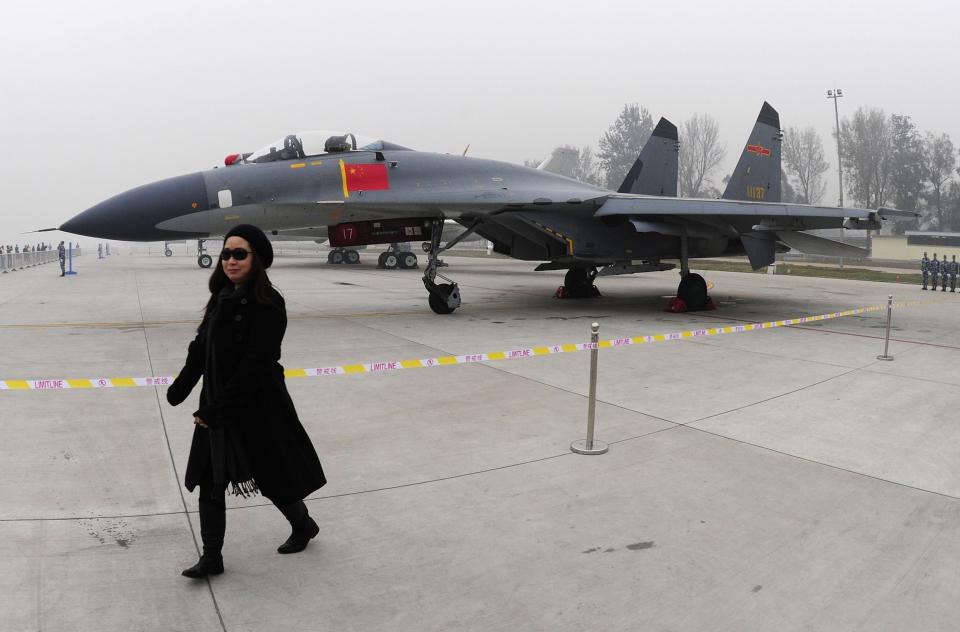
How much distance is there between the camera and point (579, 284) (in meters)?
15.0

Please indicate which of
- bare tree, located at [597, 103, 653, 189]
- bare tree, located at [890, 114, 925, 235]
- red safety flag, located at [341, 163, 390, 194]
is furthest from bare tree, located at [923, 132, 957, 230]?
red safety flag, located at [341, 163, 390, 194]

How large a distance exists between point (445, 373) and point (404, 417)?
1.74m

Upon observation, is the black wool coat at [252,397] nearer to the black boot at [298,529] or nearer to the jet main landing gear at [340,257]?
the black boot at [298,529]

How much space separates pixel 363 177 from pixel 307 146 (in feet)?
3.19

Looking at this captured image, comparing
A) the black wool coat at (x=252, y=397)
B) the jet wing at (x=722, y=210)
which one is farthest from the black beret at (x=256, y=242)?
the jet wing at (x=722, y=210)

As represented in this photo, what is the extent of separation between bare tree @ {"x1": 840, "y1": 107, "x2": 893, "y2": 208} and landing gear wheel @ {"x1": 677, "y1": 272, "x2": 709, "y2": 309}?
203 feet

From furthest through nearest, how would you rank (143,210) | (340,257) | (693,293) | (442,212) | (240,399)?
(340,257) < (693,293) < (442,212) < (143,210) < (240,399)

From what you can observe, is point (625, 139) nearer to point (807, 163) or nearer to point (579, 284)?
point (807, 163)

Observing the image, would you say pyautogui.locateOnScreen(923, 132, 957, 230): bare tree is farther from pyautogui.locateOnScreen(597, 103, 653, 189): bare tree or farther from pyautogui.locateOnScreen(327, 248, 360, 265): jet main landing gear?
pyautogui.locateOnScreen(327, 248, 360, 265): jet main landing gear

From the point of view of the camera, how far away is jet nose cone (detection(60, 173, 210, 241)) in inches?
333

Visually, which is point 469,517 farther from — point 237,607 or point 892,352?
point 892,352

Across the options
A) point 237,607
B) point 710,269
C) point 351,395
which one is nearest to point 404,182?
point 351,395

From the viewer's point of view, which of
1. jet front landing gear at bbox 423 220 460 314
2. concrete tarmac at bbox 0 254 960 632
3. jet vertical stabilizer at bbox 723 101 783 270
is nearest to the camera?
concrete tarmac at bbox 0 254 960 632

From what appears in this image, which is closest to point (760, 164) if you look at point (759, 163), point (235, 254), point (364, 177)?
point (759, 163)
